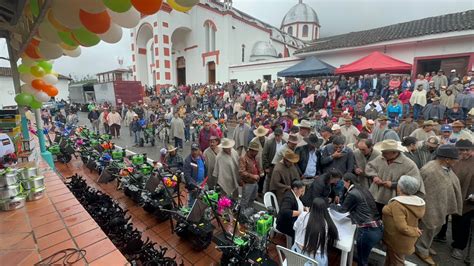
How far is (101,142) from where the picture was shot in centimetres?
755

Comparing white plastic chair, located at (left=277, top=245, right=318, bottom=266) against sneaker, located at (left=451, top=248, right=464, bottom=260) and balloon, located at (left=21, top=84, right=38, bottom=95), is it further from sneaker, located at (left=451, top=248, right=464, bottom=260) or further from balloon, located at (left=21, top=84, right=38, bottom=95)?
balloon, located at (left=21, top=84, right=38, bottom=95)

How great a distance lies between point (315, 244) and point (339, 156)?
2086 mm

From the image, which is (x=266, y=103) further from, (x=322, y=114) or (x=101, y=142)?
(x=101, y=142)

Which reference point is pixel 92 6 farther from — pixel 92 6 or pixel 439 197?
pixel 439 197

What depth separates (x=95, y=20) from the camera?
8.99ft

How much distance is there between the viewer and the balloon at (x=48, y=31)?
10.4ft

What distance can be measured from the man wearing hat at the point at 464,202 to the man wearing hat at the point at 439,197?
0.31m

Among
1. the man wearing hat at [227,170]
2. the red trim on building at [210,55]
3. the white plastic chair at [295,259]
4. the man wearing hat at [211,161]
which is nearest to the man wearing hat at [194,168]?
the man wearing hat at [211,161]

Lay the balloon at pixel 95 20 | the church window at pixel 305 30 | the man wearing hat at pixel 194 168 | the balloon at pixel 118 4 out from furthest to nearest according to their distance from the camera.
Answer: the church window at pixel 305 30
the man wearing hat at pixel 194 168
the balloon at pixel 95 20
the balloon at pixel 118 4

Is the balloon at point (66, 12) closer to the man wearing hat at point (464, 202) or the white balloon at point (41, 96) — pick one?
the white balloon at point (41, 96)

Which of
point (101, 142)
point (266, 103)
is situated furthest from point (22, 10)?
point (266, 103)

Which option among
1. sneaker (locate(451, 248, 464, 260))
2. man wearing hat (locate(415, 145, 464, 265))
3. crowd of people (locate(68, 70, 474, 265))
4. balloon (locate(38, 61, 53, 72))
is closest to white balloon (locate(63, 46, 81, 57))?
balloon (locate(38, 61, 53, 72))

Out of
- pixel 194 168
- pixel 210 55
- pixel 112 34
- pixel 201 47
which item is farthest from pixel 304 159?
pixel 201 47

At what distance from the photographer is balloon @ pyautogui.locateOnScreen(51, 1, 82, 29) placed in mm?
2539
